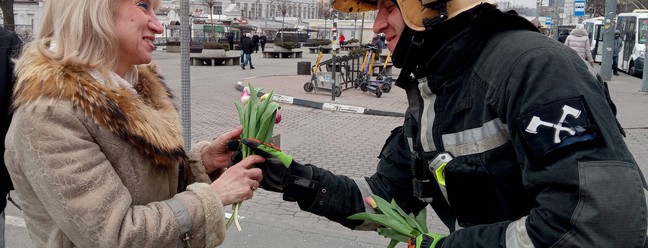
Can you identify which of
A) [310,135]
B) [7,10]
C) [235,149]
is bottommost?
[310,135]

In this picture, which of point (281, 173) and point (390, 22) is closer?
point (390, 22)

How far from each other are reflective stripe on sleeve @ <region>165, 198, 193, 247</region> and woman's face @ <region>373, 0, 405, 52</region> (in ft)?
3.01

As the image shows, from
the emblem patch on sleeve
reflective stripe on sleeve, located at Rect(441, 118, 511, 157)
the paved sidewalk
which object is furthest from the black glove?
the emblem patch on sleeve

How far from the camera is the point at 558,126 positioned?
1458 millimetres

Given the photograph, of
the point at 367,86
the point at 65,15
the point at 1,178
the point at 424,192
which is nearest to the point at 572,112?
the point at 424,192

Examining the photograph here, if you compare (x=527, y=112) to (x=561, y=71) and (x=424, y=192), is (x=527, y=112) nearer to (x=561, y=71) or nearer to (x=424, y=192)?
(x=561, y=71)

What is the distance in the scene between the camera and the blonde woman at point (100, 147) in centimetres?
178

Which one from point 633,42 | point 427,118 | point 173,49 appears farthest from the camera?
point 173,49

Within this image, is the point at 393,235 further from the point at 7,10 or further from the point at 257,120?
the point at 7,10

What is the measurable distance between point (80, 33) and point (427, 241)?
4.22ft

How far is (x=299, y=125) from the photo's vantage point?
1085cm

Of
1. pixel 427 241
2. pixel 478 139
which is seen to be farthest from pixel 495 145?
pixel 427 241

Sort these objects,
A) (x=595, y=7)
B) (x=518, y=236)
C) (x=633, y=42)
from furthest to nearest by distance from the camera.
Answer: (x=595, y=7) < (x=633, y=42) < (x=518, y=236)

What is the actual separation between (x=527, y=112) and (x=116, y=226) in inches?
48.2
